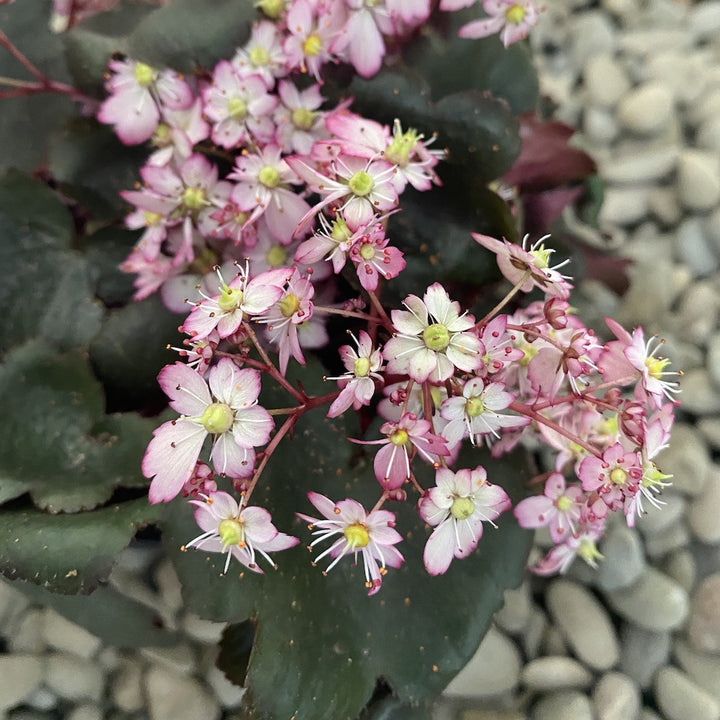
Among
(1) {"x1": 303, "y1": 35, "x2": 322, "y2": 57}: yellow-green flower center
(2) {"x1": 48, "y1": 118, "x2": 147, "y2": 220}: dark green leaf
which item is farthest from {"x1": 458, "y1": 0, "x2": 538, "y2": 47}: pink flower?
(2) {"x1": 48, "y1": 118, "x2": 147, "y2": 220}: dark green leaf

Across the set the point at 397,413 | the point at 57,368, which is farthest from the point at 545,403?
the point at 57,368

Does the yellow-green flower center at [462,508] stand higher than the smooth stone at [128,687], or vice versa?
the yellow-green flower center at [462,508]

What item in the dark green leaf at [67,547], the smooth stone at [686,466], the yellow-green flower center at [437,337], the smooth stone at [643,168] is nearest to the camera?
the yellow-green flower center at [437,337]

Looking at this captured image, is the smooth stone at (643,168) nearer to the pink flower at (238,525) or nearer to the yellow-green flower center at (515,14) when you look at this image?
the yellow-green flower center at (515,14)

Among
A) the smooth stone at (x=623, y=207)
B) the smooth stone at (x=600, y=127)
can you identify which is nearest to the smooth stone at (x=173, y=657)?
the smooth stone at (x=623, y=207)

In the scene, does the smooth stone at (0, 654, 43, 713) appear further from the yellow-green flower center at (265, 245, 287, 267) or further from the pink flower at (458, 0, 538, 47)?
the pink flower at (458, 0, 538, 47)

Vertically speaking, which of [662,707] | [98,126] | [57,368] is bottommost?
[662,707]

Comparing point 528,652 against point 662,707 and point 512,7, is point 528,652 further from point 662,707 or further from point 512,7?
point 512,7
